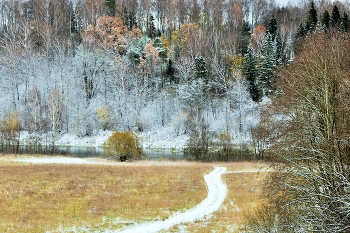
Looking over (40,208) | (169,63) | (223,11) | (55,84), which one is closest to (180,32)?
(169,63)

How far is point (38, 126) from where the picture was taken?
175 ft

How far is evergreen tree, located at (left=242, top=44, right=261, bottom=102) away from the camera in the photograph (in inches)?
2271

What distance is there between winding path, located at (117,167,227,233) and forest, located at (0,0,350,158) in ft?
79.4

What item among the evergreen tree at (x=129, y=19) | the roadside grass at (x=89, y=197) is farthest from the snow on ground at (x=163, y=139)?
the evergreen tree at (x=129, y=19)

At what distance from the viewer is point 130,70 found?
6450cm

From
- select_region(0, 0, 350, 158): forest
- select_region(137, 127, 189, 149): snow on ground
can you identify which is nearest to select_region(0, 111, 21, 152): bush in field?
select_region(0, 0, 350, 158): forest

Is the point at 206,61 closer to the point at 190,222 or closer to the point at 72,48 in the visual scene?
the point at 72,48

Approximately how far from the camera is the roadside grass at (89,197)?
13.3 meters

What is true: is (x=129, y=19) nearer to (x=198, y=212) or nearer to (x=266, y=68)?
(x=266, y=68)

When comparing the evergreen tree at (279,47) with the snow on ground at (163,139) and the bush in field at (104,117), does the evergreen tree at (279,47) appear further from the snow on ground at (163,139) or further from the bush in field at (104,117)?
the bush in field at (104,117)

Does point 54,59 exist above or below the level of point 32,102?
above

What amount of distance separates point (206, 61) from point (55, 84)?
30.7 metres

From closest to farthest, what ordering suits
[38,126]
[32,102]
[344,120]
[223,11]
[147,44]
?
1. [344,120]
2. [38,126]
3. [32,102]
4. [147,44]
5. [223,11]

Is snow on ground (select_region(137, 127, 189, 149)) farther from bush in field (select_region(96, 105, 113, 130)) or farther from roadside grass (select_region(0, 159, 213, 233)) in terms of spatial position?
roadside grass (select_region(0, 159, 213, 233))
